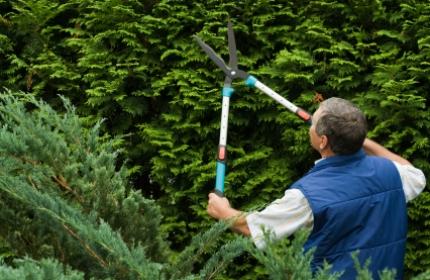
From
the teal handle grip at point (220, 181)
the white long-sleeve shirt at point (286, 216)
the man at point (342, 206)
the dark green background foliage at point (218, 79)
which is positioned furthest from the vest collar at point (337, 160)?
the dark green background foliage at point (218, 79)

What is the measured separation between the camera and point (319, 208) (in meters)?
2.39

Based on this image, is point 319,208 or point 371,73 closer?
point 319,208

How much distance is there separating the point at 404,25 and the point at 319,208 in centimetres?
183

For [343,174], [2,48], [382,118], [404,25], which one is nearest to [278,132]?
[382,118]

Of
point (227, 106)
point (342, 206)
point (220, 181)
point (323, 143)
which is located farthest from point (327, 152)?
point (227, 106)

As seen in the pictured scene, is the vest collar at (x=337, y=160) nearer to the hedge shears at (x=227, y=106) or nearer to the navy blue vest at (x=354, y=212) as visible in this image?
the navy blue vest at (x=354, y=212)

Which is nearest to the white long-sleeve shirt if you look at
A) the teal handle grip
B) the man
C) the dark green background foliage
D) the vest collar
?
the man

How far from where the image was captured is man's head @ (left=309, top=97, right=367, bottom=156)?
2.53 m

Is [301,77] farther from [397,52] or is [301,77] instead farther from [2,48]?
[2,48]

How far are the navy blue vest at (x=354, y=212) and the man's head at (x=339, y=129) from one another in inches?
2.1

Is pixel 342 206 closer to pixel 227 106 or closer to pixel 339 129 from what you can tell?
pixel 339 129

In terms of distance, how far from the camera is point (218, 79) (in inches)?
162

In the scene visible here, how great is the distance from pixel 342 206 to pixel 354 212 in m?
0.07

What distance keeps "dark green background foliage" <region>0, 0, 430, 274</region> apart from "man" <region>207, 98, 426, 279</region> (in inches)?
42.1
